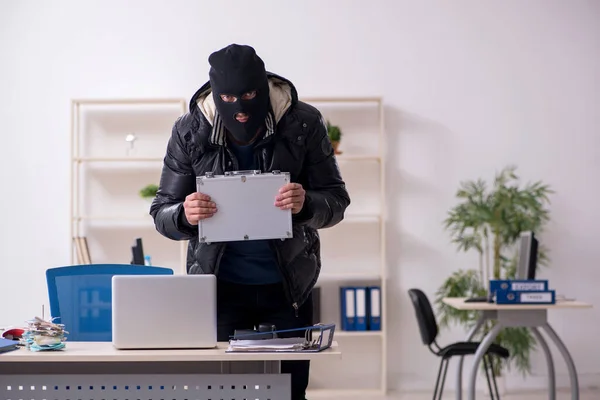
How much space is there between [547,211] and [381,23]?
1.75 metres

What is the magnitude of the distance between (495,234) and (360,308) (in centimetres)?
103

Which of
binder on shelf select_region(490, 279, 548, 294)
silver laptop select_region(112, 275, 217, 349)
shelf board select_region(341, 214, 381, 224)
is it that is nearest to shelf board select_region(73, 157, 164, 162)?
shelf board select_region(341, 214, 381, 224)

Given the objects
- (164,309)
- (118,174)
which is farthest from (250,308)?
(118,174)

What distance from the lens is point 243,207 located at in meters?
2.42

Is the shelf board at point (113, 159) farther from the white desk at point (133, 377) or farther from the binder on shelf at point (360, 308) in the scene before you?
the white desk at point (133, 377)

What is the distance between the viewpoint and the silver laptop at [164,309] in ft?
7.50

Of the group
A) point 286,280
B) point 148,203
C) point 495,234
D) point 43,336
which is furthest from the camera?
point 148,203

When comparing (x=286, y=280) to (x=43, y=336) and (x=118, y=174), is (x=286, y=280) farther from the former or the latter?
(x=118, y=174)

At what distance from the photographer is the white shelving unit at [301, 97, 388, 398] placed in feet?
20.0

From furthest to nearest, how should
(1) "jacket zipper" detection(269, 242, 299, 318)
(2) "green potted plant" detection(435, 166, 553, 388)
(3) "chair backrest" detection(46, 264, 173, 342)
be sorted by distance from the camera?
(2) "green potted plant" detection(435, 166, 553, 388), (3) "chair backrest" detection(46, 264, 173, 342), (1) "jacket zipper" detection(269, 242, 299, 318)

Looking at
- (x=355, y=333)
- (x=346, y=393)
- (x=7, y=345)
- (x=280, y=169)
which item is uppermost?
(x=280, y=169)

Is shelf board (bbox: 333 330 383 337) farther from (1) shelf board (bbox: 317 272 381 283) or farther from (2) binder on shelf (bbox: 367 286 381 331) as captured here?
(1) shelf board (bbox: 317 272 381 283)

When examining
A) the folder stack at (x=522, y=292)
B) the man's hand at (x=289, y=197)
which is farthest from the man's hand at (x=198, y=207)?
the folder stack at (x=522, y=292)

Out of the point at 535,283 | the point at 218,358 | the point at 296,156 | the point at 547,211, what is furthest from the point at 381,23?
the point at 218,358
